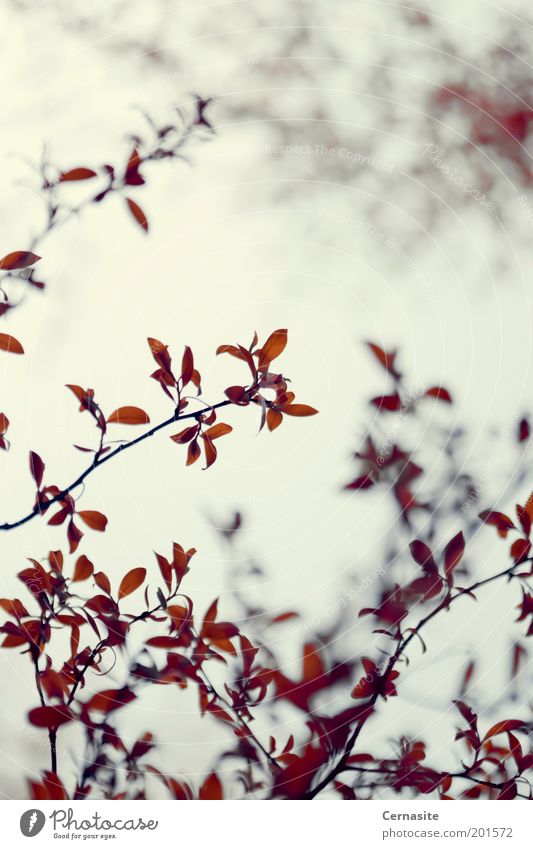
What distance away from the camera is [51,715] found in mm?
631

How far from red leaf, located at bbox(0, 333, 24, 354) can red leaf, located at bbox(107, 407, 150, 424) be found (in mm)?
110

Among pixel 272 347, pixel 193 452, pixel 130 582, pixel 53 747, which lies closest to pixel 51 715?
pixel 53 747

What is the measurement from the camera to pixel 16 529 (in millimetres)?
680

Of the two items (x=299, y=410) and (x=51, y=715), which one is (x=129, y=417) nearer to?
(x=299, y=410)

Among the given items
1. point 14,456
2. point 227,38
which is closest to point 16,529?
point 14,456

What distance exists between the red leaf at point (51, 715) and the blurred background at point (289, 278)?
4 cm

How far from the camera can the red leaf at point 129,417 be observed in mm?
640

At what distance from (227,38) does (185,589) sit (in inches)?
21.2

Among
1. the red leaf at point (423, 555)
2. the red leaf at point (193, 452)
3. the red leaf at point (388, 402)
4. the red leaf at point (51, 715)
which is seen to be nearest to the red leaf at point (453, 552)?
the red leaf at point (423, 555)

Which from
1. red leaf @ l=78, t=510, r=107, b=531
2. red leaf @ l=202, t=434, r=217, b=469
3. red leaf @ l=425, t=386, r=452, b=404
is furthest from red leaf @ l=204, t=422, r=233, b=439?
red leaf @ l=425, t=386, r=452, b=404

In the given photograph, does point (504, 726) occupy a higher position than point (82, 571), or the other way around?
point (82, 571)

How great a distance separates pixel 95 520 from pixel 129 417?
9 centimetres

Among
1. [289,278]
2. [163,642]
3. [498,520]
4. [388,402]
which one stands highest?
[289,278]
